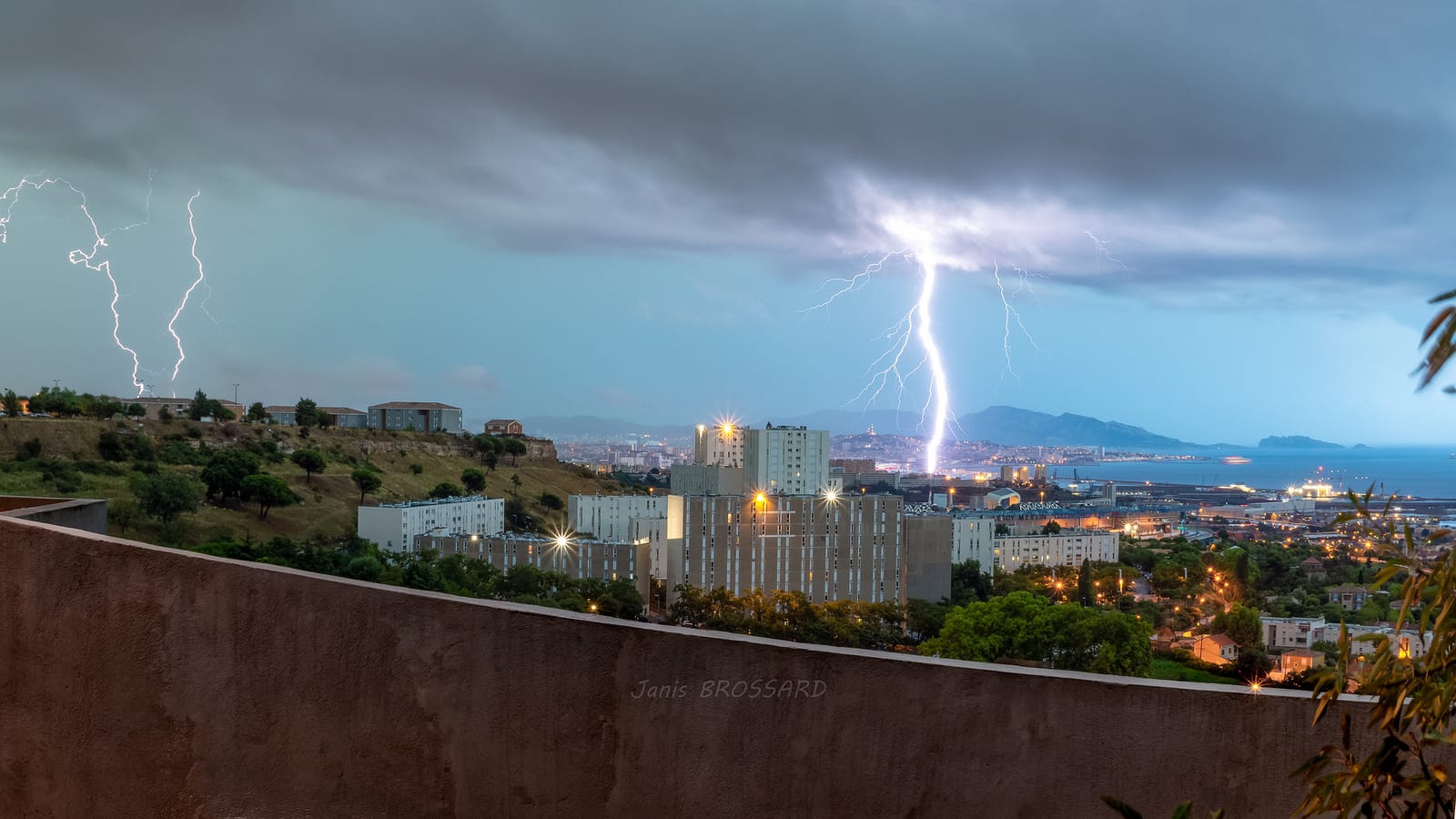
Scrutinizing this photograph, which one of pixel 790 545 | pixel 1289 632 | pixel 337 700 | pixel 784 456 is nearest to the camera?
pixel 337 700

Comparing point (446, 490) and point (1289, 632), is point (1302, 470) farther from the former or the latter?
point (446, 490)

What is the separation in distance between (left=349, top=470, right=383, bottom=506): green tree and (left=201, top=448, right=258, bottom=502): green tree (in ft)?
15.9

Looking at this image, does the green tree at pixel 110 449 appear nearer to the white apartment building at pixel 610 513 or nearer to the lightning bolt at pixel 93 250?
the lightning bolt at pixel 93 250

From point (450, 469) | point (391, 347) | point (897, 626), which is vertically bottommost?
point (897, 626)

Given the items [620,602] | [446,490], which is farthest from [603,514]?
[620,602]

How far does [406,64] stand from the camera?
23.4m

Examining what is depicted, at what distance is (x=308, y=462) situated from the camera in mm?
31812

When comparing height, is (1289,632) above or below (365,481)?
below

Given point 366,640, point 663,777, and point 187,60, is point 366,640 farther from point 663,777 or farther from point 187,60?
point 187,60

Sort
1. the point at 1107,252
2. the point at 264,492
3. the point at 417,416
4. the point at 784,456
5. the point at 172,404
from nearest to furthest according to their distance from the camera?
the point at 264,492 → the point at 172,404 → the point at 784,456 → the point at 1107,252 → the point at 417,416

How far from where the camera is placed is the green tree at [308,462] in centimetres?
3183

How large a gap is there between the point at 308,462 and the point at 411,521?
18.2 feet

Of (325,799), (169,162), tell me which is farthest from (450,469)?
(325,799)

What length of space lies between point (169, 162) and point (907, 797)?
1242 inches
